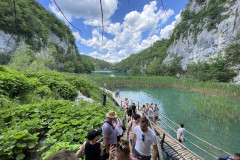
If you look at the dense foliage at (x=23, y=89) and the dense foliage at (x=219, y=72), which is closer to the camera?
the dense foliage at (x=23, y=89)

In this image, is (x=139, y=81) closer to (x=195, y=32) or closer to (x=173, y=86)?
(x=173, y=86)

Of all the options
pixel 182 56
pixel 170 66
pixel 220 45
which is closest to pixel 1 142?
pixel 220 45

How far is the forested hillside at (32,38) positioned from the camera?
2109 centimetres

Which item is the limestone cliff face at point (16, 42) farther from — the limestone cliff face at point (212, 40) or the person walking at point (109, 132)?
the limestone cliff face at point (212, 40)

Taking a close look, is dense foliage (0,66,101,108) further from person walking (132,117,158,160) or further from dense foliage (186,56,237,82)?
dense foliage (186,56,237,82)

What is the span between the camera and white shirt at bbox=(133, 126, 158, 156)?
241cm

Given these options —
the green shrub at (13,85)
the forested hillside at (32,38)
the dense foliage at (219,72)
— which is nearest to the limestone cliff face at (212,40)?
the dense foliage at (219,72)

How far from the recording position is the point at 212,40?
3522 cm

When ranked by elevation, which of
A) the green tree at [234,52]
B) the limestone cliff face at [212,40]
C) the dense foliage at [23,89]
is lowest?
the dense foliage at [23,89]

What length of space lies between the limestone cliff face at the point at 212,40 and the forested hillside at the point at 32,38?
43.5 metres

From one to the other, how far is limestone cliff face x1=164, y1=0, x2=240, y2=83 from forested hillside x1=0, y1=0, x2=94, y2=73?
43457 mm

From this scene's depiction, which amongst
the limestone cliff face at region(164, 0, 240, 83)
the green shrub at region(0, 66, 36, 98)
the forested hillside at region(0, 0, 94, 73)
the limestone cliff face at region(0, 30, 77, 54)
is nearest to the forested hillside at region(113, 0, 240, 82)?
the limestone cliff face at region(164, 0, 240, 83)

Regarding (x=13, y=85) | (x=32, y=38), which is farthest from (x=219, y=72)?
(x=32, y=38)

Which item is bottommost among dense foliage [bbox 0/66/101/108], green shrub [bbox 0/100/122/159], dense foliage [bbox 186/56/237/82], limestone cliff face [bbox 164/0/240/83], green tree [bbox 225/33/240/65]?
green shrub [bbox 0/100/122/159]
